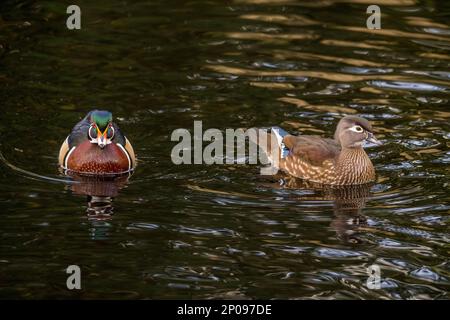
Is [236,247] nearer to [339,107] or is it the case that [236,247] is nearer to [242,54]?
[339,107]

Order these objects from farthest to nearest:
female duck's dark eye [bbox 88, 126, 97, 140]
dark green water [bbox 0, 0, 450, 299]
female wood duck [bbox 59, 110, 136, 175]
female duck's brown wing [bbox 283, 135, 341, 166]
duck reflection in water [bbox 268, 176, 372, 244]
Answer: female duck's dark eye [bbox 88, 126, 97, 140] < female wood duck [bbox 59, 110, 136, 175] < female duck's brown wing [bbox 283, 135, 341, 166] < duck reflection in water [bbox 268, 176, 372, 244] < dark green water [bbox 0, 0, 450, 299]

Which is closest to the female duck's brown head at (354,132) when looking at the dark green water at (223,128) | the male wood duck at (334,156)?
the male wood duck at (334,156)

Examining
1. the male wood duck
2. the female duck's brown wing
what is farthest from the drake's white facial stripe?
the female duck's brown wing

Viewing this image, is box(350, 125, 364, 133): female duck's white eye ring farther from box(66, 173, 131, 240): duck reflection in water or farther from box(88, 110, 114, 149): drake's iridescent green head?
box(88, 110, 114, 149): drake's iridescent green head

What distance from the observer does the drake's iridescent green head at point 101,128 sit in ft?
43.1

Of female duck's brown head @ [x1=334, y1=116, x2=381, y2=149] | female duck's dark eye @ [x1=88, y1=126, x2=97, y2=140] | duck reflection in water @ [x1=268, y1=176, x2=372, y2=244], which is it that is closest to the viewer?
duck reflection in water @ [x1=268, y1=176, x2=372, y2=244]

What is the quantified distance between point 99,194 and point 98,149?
111cm

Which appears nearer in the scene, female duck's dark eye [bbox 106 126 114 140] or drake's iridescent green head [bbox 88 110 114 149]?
drake's iridescent green head [bbox 88 110 114 149]

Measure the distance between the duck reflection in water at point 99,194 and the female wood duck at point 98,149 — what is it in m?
0.12

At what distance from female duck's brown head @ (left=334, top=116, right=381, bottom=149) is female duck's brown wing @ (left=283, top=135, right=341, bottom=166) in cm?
18

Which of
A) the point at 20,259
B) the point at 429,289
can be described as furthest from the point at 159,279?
the point at 429,289

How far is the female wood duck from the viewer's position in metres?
13.1

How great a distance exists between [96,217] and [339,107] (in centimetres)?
458

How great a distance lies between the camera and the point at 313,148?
13133 mm
